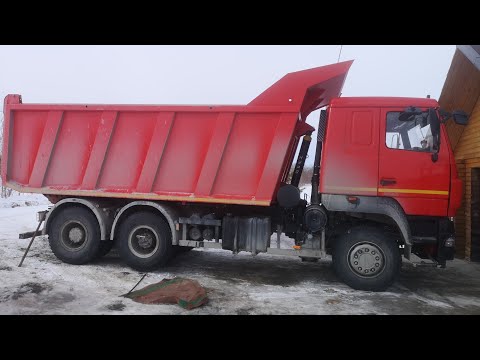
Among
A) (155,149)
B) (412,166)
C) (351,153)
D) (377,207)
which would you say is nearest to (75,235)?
(155,149)

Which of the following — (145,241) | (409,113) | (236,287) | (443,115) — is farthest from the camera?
(145,241)

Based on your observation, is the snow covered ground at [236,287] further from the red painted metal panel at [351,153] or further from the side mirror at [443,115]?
the side mirror at [443,115]

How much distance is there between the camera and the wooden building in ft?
26.8

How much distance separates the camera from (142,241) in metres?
6.50

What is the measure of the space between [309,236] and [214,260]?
2470mm

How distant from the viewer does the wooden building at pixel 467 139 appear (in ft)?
26.8

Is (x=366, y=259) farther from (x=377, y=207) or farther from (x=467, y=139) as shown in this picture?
(x=467, y=139)

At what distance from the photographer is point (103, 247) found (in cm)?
699

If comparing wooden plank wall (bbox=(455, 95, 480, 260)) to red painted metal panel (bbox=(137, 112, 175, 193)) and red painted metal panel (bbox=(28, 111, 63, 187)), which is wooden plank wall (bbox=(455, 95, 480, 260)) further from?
red painted metal panel (bbox=(28, 111, 63, 187))

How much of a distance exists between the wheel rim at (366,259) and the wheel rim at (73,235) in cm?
470

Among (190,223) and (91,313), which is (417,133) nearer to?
(190,223)

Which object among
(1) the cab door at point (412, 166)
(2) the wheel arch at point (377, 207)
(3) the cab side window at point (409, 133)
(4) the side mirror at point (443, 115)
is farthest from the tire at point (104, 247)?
(4) the side mirror at point (443, 115)

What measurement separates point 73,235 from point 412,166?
594cm
